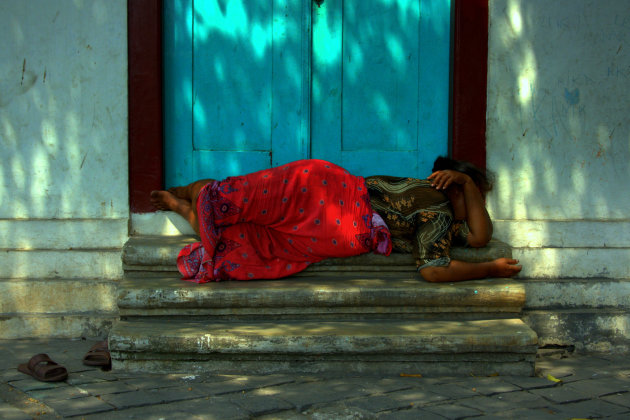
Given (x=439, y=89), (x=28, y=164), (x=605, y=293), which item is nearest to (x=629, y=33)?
(x=439, y=89)

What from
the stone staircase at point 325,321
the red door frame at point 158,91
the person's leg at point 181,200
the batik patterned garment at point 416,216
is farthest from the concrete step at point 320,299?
the red door frame at point 158,91

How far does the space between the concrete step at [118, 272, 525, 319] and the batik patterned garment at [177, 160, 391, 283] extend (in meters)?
0.14

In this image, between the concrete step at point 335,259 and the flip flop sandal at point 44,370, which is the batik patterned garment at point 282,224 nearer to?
the concrete step at point 335,259

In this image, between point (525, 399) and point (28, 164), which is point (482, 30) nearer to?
point (525, 399)

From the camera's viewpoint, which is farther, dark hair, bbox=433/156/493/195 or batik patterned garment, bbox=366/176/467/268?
dark hair, bbox=433/156/493/195

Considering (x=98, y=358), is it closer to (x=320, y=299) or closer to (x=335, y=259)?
(x=320, y=299)

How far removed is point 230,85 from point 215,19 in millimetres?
449

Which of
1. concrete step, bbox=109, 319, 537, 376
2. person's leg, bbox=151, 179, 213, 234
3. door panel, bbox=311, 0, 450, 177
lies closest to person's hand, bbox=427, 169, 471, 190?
door panel, bbox=311, 0, 450, 177

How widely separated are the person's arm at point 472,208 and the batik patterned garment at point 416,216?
0.24 feet

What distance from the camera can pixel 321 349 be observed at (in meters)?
3.32

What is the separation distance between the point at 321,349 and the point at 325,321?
314 mm

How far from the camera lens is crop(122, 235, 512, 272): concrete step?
391 cm

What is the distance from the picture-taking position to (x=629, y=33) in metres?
4.31

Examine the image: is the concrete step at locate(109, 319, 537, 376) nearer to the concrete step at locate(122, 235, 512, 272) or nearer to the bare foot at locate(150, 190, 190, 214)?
the concrete step at locate(122, 235, 512, 272)
